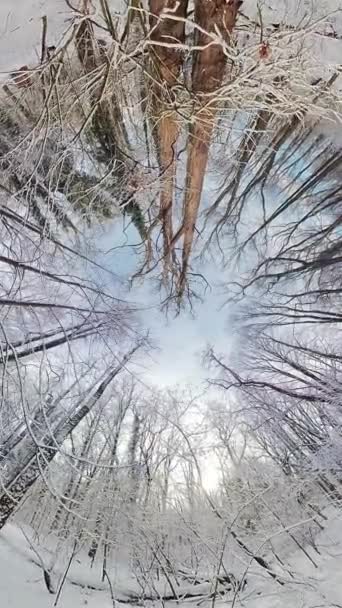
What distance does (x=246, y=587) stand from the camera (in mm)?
3916

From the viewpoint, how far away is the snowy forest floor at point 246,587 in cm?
375

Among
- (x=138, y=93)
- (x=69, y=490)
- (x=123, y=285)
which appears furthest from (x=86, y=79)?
(x=69, y=490)

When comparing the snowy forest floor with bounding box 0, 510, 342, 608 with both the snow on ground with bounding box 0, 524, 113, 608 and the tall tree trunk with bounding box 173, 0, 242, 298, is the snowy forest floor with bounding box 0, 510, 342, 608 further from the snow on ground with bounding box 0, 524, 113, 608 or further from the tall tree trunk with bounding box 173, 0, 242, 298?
the tall tree trunk with bounding box 173, 0, 242, 298

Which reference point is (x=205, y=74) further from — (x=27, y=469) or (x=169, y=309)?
(x=27, y=469)

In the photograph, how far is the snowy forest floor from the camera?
148 inches

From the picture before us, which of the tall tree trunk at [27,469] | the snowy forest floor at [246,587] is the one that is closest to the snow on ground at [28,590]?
the snowy forest floor at [246,587]

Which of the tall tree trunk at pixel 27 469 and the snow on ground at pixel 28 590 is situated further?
the tall tree trunk at pixel 27 469

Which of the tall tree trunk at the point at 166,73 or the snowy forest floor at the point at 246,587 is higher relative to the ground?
the tall tree trunk at the point at 166,73

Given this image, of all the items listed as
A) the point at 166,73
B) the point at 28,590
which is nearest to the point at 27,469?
the point at 28,590

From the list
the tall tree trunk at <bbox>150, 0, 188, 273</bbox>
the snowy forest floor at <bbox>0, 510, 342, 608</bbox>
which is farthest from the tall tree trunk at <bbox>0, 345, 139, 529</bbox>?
the tall tree trunk at <bbox>150, 0, 188, 273</bbox>

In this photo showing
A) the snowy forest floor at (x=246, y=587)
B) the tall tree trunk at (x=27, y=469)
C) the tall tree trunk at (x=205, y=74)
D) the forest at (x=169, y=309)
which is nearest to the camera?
the tall tree trunk at (x=205, y=74)

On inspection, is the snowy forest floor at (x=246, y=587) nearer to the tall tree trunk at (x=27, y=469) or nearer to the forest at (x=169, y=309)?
the forest at (x=169, y=309)

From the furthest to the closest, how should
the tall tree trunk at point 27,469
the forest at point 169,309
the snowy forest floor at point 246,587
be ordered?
the tall tree trunk at point 27,469 → the snowy forest floor at point 246,587 → the forest at point 169,309

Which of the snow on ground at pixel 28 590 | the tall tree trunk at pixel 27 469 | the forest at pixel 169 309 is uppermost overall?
the forest at pixel 169 309
